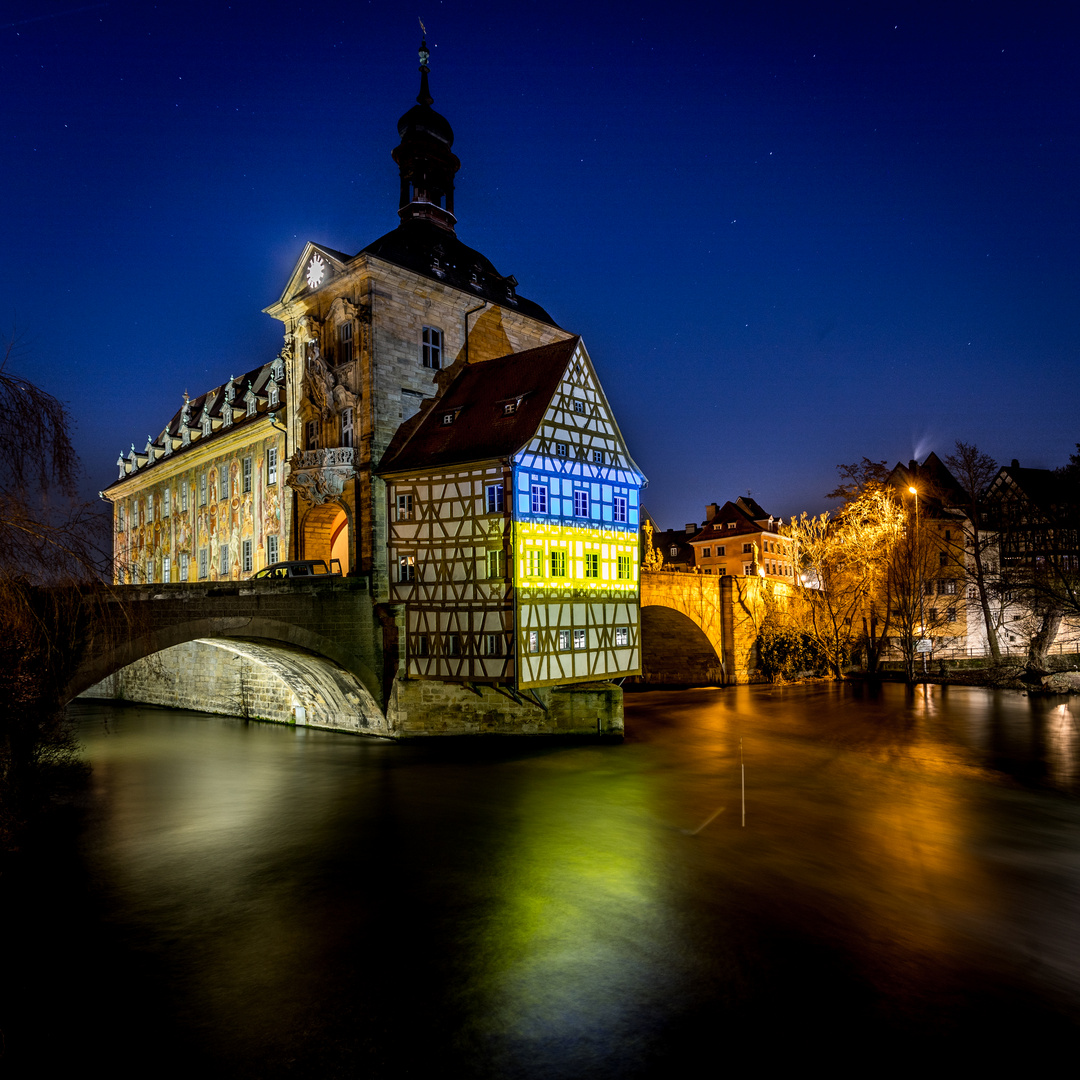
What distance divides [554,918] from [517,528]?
39.3 feet

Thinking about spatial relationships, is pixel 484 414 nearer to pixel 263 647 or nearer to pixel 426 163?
pixel 263 647

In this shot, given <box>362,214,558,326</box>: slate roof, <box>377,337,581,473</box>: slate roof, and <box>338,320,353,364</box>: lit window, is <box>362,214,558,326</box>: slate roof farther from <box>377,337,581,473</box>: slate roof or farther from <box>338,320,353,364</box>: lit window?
<box>377,337,581,473</box>: slate roof

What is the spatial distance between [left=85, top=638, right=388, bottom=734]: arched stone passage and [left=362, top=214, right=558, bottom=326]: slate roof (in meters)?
13.2

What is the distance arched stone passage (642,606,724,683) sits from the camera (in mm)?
41281

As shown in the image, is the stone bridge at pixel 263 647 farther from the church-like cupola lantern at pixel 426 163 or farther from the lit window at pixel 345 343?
the church-like cupola lantern at pixel 426 163

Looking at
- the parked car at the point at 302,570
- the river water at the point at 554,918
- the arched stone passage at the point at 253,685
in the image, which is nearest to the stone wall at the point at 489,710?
the arched stone passage at the point at 253,685

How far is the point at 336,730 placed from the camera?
2758 centimetres

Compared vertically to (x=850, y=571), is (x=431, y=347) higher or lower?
higher

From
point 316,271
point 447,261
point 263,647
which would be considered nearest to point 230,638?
point 263,647

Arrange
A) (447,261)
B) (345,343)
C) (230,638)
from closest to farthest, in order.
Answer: (230,638)
(345,343)
(447,261)

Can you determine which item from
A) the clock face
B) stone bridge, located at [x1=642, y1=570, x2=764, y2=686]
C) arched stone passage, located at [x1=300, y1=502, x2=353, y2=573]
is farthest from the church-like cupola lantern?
stone bridge, located at [x1=642, y1=570, x2=764, y2=686]

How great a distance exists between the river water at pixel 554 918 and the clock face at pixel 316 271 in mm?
15875

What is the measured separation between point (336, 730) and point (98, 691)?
20973mm

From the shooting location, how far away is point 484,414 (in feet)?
80.8
